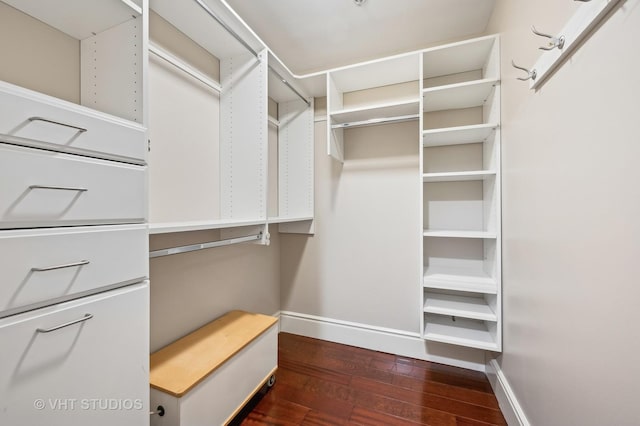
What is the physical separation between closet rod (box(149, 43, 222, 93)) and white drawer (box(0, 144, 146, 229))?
88 centimetres

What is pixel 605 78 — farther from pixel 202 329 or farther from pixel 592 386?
pixel 202 329

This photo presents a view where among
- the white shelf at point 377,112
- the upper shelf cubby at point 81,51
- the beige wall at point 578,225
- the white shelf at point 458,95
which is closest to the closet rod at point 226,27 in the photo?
the upper shelf cubby at point 81,51

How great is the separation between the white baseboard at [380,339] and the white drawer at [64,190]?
2.02 meters

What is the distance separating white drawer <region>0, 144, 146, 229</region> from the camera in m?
0.69

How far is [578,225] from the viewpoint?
2.97 feet

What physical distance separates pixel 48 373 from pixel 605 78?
71.1 inches

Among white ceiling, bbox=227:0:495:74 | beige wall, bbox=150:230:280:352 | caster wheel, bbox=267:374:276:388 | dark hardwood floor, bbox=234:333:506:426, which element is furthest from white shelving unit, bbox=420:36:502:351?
beige wall, bbox=150:230:280:352

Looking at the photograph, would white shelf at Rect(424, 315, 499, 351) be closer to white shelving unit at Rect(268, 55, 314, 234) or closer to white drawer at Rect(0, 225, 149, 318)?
white shelving unit at Rect(268, 55, 314, 234)

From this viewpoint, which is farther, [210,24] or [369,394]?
[369,394]

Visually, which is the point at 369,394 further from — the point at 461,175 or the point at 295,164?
the point at 295,164

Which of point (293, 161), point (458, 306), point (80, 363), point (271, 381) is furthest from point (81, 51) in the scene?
point (458, 306)

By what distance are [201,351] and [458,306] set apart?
5.79 ft

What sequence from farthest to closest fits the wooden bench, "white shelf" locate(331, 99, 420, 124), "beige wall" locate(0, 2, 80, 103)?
"white shelf" locate(331, 99, 420, 124) < the wooden bench < "beige wall" locate(0, 2, 80, 103)

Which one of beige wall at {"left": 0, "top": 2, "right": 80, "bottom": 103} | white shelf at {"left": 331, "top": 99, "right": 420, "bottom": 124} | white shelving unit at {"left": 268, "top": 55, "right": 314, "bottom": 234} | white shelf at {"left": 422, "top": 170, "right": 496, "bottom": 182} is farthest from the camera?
white shelving unit at {"left": 268, "top": 55, "right": 314, "bottom": 234}
